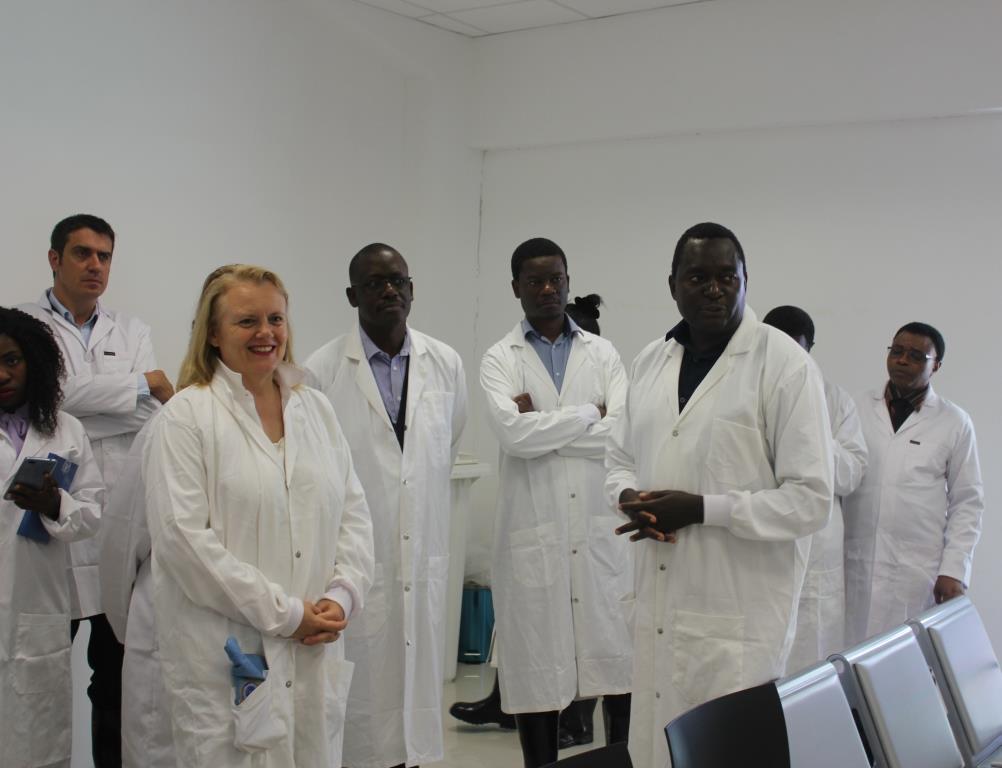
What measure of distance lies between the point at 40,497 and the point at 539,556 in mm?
1623

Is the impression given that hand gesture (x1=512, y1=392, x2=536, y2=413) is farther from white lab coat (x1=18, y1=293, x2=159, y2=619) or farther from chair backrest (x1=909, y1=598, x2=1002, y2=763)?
chair backrest (x1=909, y1=598, x2=1002, y2=763)

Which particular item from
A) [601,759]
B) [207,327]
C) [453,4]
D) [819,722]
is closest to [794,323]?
[819,722]

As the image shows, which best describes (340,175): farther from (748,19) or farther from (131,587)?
(131,587)

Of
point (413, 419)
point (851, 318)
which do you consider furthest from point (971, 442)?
point (413, 419)

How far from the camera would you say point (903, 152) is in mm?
4559

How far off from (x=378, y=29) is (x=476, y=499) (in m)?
2.50

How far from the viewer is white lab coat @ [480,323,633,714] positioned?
3.52 meters

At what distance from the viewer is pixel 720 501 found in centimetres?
242

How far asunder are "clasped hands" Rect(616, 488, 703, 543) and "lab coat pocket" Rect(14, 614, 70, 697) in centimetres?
145

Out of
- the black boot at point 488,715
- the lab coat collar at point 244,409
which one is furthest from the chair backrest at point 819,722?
the black boot at point 488,715

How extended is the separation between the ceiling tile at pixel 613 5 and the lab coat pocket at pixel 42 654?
3703mm

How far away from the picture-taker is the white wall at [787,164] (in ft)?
14.4

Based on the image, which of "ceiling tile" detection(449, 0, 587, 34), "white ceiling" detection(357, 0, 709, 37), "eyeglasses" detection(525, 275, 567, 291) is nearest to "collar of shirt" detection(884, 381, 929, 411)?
"eyeglasses" detection(525, 275, 567, 291)

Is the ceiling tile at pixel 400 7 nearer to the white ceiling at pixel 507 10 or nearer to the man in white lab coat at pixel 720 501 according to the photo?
the white ceiling at pixel 507 10
